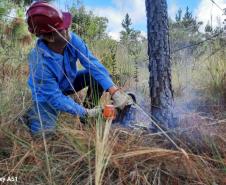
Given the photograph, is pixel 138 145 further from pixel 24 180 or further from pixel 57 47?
pixel 57 47

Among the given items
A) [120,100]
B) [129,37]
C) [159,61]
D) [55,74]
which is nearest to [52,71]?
[55,74]

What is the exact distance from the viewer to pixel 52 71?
2.65m

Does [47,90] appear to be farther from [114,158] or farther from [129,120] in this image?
[114,158]

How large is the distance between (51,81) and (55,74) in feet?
0.31

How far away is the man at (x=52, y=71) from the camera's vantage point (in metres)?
2.44

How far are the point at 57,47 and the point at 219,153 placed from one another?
3.86 feet

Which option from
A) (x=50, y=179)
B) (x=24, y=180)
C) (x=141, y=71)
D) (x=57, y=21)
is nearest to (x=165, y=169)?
(x=50, y=179)

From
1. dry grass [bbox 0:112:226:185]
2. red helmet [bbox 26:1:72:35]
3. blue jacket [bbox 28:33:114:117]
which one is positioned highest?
red helmet [bbox 26:1:72:35]

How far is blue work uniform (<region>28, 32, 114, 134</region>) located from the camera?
243 cm

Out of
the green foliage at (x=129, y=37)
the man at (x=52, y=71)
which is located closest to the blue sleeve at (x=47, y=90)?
the man at (x=52, y=71)

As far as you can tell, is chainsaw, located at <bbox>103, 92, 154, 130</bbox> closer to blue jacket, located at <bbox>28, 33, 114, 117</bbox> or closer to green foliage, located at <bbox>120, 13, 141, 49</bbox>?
blue jacket, located at <bbox>28, 33, 114, 117</bbox>

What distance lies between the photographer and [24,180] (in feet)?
6.45

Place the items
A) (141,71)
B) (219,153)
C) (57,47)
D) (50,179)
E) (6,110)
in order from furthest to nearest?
1. (141,71)
2. (57,47)
3. (6,110)
4. (219,153)
5. (50,179)

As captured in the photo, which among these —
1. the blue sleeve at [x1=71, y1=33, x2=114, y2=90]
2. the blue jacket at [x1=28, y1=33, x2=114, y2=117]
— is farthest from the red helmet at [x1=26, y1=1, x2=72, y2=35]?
the blue sleeve at [x1=71, y1=33, x2=114, y2=90]
